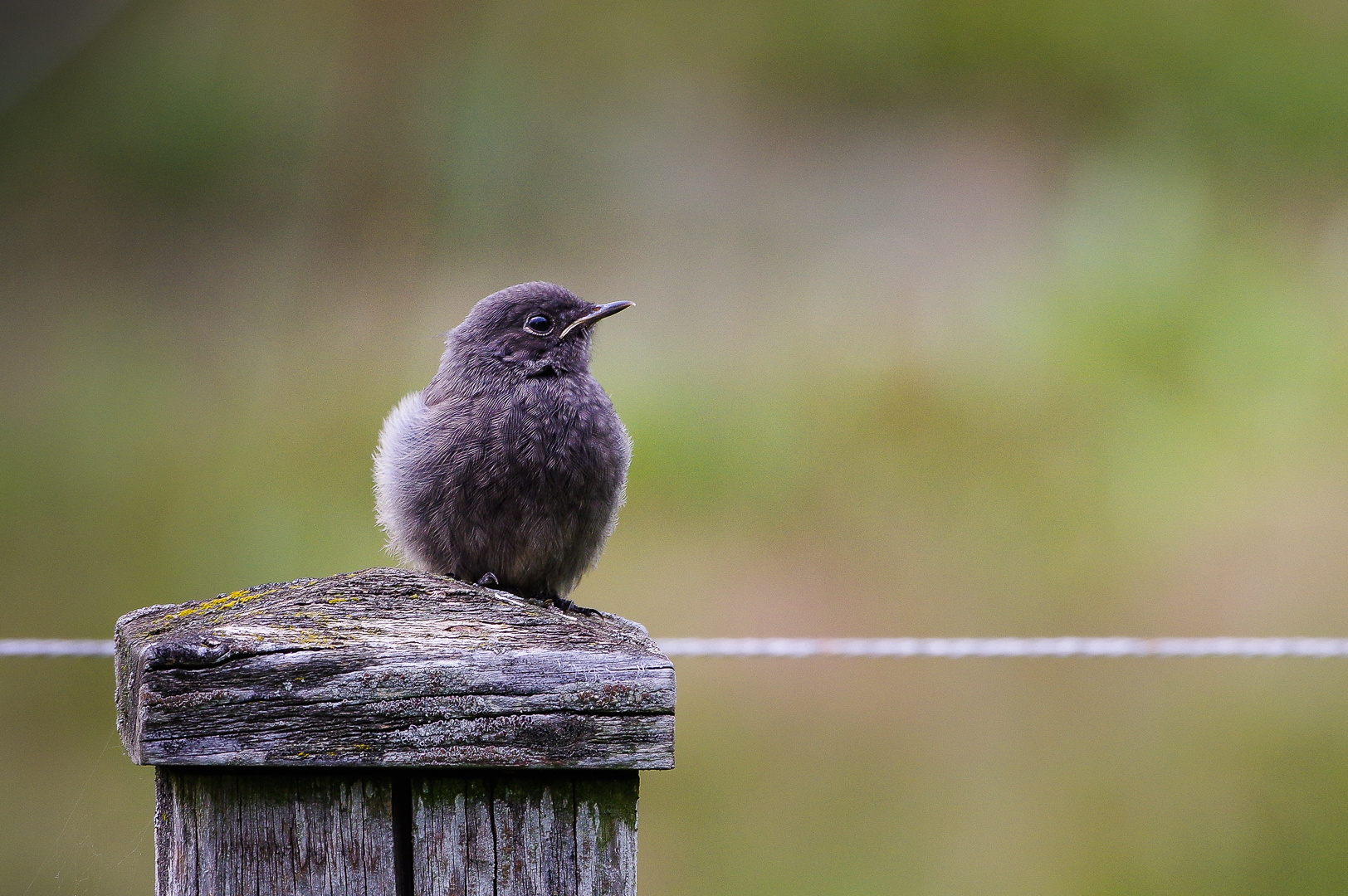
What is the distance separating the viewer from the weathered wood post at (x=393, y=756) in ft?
4.84

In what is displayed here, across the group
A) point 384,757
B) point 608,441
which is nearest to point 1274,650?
point 608,441

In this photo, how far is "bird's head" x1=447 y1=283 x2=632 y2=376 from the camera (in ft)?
11.1

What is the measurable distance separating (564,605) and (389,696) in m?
1.19

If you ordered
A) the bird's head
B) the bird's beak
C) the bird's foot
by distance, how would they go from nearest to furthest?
the bird's foot
the bird's head
the bird's beak

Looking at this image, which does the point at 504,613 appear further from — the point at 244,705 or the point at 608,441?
the point at 608,441

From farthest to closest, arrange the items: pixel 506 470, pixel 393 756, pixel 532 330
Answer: pixel 532 330, pixel 506 470, pixel 393 756

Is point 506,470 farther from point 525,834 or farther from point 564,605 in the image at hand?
point 525,834

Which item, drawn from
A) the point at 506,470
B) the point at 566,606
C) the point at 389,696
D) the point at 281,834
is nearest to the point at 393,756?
the point at 389,696

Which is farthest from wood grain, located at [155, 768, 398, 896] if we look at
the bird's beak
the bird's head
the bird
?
the bird's beak

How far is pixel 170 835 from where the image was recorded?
1543mm

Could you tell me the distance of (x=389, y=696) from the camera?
1.50 meters

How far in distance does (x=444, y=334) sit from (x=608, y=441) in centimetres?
75

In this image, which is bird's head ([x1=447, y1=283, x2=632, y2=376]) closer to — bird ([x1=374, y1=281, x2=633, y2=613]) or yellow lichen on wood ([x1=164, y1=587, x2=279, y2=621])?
bird ([x1=374, y1=281, x2=633, y2=613])

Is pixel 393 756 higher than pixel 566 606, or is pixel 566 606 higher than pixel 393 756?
pixel 566 606
